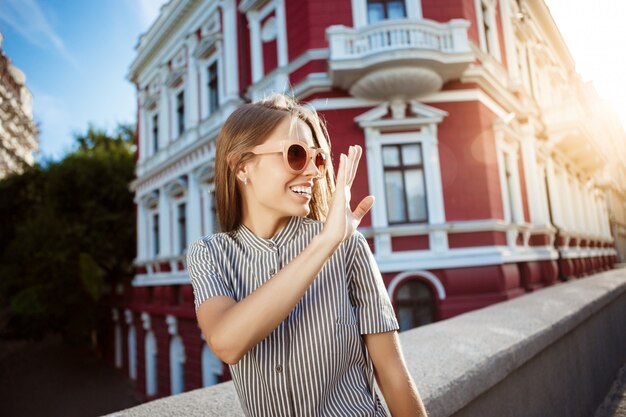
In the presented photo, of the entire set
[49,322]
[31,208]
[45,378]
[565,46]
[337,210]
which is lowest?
[45,378]

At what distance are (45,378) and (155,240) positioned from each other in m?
7.30

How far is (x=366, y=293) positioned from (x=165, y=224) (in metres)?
14.7

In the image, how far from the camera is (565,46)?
1756cm

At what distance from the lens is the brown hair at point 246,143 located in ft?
3.62

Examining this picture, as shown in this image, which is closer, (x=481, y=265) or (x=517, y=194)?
(x=481, y=265)

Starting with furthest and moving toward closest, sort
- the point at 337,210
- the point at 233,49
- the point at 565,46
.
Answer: the point at 565,46 → the point at 233,49 → the point at 337,210

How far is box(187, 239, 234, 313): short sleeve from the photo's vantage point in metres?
0.97

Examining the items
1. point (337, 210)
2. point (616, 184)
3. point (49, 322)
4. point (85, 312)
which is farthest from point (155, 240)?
point (616, 184)

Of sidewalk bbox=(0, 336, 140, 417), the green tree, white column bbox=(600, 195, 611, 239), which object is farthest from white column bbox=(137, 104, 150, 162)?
white column bbox=(600, 195, 611, 239)

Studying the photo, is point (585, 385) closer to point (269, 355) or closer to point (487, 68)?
point (269, 355)

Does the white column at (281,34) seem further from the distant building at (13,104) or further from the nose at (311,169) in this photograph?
the nose at (311,169)

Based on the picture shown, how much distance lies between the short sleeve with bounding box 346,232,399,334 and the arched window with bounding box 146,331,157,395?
15.7 m

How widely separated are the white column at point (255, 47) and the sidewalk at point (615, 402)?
30.2 ft

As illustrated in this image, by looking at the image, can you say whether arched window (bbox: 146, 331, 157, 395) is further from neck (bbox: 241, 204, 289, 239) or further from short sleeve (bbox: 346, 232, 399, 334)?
short sleeve (bbox: 346, 232, 399, 334)
